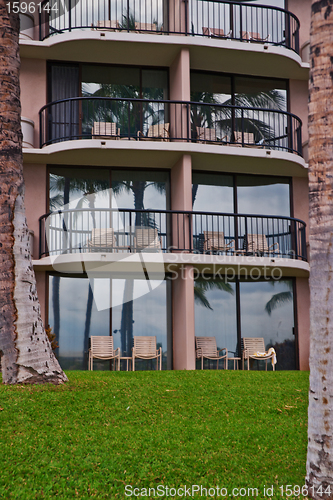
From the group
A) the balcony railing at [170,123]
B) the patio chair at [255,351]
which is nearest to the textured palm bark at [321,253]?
the balcony railing at [170,123]

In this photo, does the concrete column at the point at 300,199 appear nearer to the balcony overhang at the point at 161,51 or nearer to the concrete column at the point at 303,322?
the concrete column at the point at 303,322

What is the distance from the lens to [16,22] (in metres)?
9.23

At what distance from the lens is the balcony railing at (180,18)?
16.0m

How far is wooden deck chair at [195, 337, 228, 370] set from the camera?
14805 mm

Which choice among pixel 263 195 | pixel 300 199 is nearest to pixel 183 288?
pixel 263 195

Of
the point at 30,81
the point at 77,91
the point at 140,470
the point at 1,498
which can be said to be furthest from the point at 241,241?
the point at 1,498

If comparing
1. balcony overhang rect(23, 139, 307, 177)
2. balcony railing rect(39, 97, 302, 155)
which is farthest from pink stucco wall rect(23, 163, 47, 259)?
balcony railing rect(39, 97, 302, 155)

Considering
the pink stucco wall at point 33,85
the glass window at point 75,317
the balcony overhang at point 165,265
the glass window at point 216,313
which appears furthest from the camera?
the pink stucco wall at point 33,85

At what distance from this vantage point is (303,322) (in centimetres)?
1575

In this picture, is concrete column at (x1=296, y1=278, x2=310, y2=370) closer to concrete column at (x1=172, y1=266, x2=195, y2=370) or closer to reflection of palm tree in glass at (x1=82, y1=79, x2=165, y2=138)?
concrete column at (x1=172, y1=266, x2=195, y2=370)

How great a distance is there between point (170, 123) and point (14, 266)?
29.0ft

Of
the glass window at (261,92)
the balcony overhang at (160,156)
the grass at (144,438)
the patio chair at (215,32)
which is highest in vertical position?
the patio chair at (215,32)

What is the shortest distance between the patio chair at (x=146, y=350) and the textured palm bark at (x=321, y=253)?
387 inches

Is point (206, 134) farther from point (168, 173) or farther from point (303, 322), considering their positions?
point (303, 322)
